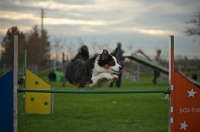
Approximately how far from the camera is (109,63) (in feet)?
22.9

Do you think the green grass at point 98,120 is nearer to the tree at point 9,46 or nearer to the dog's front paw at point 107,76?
the dog's front paw at point 107,76

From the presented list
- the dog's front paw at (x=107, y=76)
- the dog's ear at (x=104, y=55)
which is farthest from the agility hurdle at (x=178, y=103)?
the dog's ear at (x=104, y=55)

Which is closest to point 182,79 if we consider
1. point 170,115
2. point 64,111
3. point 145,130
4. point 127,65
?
point 170,115

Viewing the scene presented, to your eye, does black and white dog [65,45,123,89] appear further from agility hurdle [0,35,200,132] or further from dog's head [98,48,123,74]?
agility hurdle [0,35,200,132]

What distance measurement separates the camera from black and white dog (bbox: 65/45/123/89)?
6.85m

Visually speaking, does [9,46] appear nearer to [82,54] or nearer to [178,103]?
[82,54]

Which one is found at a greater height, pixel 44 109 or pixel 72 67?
pixel 72 67

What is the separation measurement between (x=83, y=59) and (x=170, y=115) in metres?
3.76

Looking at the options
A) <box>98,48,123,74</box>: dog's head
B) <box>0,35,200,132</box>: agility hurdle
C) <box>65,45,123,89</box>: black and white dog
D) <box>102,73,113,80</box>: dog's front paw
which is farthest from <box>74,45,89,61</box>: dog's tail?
<box>0,35,200,132</box>: agility hurdle

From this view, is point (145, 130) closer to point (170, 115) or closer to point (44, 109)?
point (170, 115)

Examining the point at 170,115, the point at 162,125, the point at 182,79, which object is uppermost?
the point at 182,79

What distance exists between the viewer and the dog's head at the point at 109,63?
6.79 m

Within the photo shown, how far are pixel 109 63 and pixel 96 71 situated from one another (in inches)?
12.4

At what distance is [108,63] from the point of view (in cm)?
699
